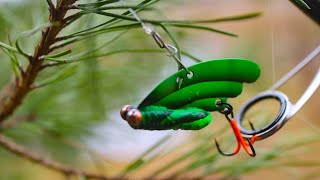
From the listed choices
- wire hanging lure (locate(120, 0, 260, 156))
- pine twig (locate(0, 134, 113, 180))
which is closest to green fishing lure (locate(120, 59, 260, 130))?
wire hanging lure (locate(120, 0, 260, 156))

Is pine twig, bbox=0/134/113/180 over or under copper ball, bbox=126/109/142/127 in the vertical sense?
under

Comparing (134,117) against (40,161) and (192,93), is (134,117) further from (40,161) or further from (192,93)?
(40,161)

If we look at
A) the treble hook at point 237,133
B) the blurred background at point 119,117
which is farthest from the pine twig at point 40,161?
the treble hook at point 237,133

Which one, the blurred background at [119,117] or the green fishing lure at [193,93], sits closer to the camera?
the green fishing lure at [193,93]

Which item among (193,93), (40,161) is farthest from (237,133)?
(40,161)

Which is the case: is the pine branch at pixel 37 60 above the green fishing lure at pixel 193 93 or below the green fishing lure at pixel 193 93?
above

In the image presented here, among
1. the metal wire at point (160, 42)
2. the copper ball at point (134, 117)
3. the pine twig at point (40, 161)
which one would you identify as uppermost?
the metal wire at point (160, 42)

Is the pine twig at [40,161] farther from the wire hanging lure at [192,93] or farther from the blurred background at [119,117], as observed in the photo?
the wire hanging lure at [192,93]

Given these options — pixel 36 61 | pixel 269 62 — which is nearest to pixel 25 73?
pixel 36 61

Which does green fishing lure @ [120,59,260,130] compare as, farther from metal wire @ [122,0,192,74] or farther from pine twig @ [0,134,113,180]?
pine twig @ [0,134,113,180]
